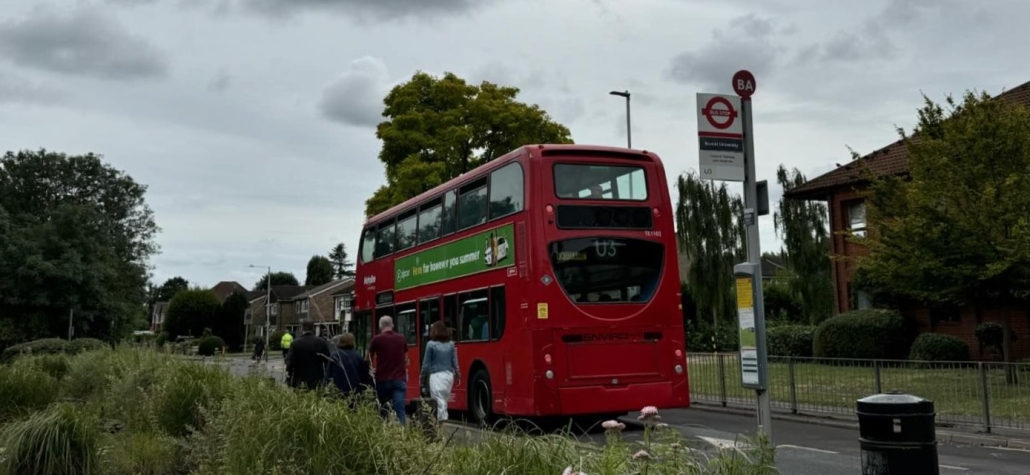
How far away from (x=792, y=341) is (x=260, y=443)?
26201 millimetres

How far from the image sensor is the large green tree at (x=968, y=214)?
18062 mm

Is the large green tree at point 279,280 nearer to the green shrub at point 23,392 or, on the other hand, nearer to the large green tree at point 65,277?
the large green tree at point 65,277

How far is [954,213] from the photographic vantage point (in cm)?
1834

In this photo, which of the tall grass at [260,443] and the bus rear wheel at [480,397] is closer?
the tall grass at [260,443]

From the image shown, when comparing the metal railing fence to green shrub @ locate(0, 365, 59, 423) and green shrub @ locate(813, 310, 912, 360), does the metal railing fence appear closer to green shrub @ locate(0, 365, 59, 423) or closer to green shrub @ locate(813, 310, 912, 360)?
green shrub @ locate(813, 310, 912, 360)

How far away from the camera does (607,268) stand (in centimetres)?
1288

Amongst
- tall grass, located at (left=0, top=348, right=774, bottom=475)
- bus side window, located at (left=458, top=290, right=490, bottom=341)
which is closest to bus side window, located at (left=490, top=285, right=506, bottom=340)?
bus side window, located at (left=458, top=290, right=490, bottom=341)

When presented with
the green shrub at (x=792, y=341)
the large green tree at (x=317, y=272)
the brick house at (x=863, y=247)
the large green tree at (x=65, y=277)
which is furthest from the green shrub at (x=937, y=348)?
the large green tree at (x=317, y=272)

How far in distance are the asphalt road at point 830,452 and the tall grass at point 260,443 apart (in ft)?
8.79

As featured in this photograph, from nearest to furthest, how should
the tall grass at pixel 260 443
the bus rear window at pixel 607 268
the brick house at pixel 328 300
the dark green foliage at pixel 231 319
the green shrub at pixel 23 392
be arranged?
the tall grass at pixel 260 443 < the green shrub at pixel 23 392 < the bus rear window at pixel 607 268 < the dark green foliage at pixel 231 319 < the brick house at pixel 328 300

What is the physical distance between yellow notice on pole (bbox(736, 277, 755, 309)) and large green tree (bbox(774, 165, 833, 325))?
107 ft

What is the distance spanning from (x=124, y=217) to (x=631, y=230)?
201 feet

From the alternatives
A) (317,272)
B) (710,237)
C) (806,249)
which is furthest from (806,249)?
(317,272)

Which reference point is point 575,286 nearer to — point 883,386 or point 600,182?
point 600,182
